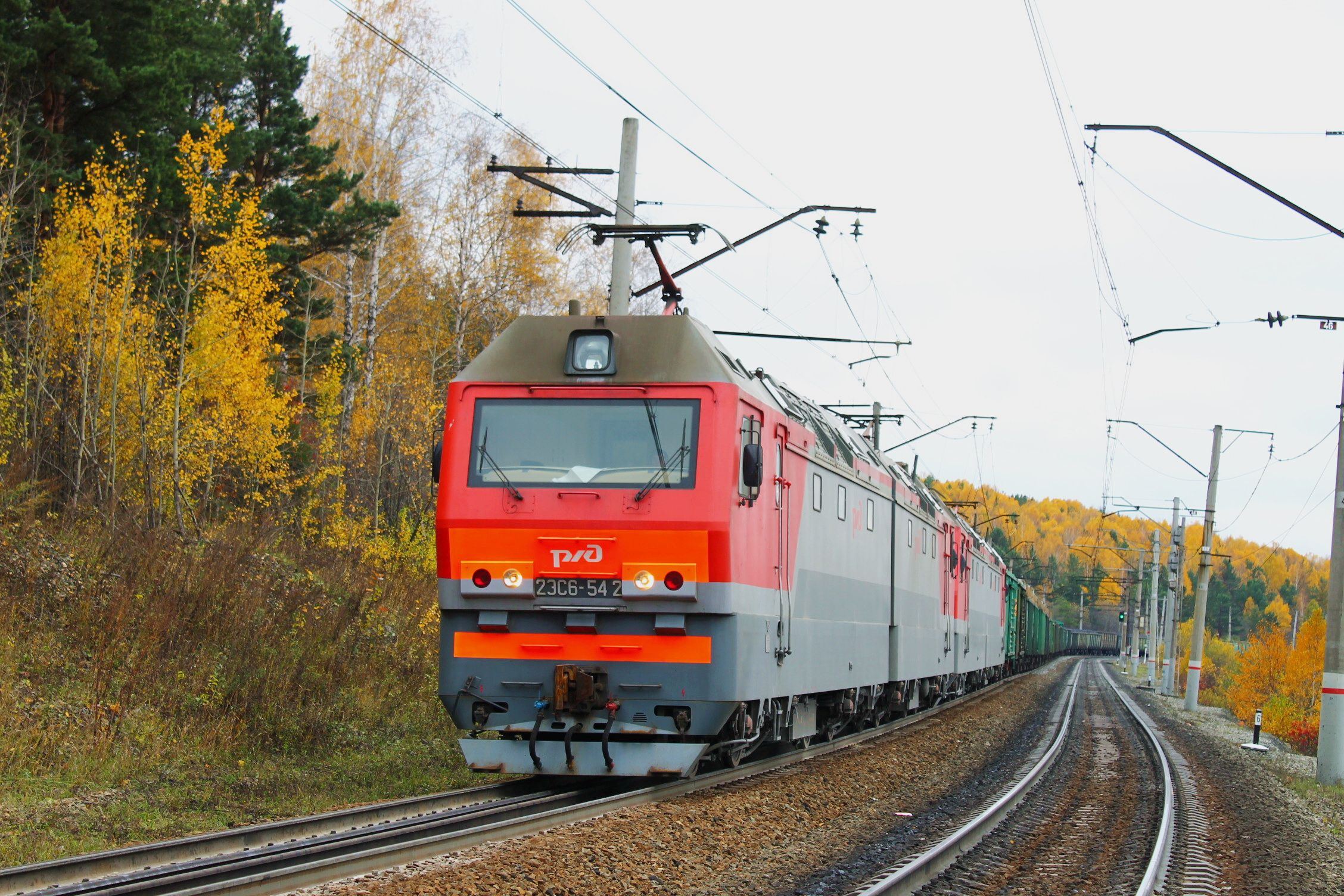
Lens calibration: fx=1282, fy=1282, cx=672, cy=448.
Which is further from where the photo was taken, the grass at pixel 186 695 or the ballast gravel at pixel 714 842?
the grass at pixel 186 695

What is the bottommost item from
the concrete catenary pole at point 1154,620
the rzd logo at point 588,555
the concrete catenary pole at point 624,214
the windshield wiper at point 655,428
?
the concrete catenary pole at point 1154,620

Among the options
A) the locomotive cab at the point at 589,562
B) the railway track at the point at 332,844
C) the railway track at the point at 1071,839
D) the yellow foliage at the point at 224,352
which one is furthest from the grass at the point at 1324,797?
the yellow foliage at the point at 224,352

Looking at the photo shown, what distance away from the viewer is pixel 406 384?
1157 inches

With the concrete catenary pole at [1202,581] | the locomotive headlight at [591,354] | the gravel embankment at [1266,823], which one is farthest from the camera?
the concrete catenary pole at [1202,581]

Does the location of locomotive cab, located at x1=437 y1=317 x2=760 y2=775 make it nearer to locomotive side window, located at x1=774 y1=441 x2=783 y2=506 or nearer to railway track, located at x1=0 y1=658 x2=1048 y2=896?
railway track, located at x1=0 y1=658 x2=1048 y2=896

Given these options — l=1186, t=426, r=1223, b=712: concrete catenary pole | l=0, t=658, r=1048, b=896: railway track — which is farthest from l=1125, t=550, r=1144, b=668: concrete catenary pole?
l=0, t=658, r=1048, b=896: railway track

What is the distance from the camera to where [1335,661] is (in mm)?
16281

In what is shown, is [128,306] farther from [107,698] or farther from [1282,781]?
[1282,781]

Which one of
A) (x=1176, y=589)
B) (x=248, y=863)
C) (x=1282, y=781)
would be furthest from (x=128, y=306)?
(x=1176, y=589)

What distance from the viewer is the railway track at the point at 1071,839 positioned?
315 inches

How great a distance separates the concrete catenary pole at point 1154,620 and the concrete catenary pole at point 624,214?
40.8 metres

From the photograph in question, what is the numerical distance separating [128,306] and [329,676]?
24.7 ft

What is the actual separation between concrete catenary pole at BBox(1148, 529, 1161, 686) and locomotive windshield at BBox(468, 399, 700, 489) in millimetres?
44893

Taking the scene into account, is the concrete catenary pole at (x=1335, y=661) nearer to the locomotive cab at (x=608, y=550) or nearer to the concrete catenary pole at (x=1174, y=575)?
the locomotive cab at (x=608, y=550)
